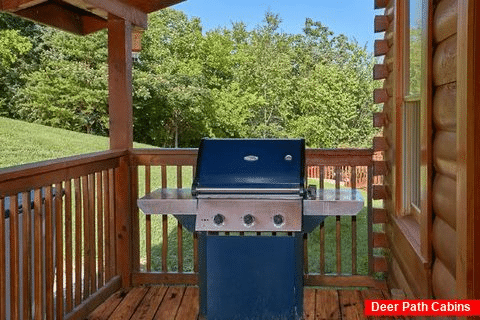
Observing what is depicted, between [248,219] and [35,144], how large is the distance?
16.1 meters

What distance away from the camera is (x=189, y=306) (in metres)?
4.09

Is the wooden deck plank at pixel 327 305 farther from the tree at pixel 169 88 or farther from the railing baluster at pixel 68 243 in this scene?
the tree at pixel 169 88

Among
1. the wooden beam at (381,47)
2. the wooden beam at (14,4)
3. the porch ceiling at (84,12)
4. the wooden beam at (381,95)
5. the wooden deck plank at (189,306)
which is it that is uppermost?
the porch ceiling at (84,12)

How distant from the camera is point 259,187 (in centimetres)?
328

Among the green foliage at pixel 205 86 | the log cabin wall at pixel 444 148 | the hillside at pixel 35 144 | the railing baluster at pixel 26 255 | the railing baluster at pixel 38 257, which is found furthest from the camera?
the green foliage at pixel 205 86

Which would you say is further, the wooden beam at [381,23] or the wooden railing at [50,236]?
the wooden beam at [381,23]

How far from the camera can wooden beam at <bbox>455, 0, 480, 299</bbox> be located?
1736mm

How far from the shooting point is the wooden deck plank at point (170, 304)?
3892mm

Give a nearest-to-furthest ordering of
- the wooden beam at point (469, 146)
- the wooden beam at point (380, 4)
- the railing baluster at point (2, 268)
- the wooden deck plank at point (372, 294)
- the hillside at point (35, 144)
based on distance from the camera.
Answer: the wooden beam at point (469, 146), the railing baluster at point (2, 268), the wooden deck plank at point (372, 294), the wooden beam at point (380, 4), the hillside at point (35, 144)

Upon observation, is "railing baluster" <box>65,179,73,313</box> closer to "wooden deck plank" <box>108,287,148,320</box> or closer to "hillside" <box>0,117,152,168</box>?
"wooden deck plank" <box>108,287,148,320</box>

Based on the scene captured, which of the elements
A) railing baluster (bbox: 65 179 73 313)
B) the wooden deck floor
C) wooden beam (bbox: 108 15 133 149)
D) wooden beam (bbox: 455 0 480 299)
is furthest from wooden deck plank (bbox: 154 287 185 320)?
wooden beam (bbox: 455 0 480 299)

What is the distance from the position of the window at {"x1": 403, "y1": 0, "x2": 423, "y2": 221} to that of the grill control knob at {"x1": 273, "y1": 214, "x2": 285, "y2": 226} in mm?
725

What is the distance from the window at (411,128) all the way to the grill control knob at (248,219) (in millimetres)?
859

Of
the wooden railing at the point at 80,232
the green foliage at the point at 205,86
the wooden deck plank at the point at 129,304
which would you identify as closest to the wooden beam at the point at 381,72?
the wooden railing at the point at 80,232
